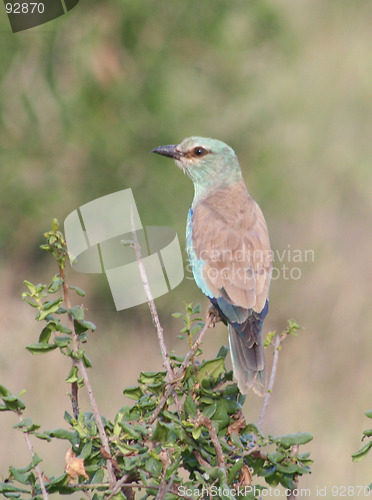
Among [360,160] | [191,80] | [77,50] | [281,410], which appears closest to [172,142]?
[191,80]

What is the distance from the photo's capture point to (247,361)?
261cm

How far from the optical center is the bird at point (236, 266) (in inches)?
106

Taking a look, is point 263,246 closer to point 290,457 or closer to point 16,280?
point 290,457

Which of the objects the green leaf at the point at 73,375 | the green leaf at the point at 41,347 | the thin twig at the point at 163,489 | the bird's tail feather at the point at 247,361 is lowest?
the bird's tail feather at the point at 247,361

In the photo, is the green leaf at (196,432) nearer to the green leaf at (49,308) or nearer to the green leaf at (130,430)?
the green leaf at (130,430)

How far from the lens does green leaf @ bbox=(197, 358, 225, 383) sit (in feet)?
6.78

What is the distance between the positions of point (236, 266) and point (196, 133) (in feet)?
6.91

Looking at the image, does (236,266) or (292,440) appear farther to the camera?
(236,266)

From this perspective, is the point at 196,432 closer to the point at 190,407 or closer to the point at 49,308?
the point at 190,407

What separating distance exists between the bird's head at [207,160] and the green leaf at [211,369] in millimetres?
1863

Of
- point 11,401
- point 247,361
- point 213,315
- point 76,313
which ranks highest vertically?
point 76,313

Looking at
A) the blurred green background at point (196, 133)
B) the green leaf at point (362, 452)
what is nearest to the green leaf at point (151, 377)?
the green leaf at point (362, 452)

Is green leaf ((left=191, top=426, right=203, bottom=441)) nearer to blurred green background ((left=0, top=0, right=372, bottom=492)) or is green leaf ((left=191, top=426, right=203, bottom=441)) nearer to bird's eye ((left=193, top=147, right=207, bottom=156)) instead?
bird's eye ((left=193, top=147, right=207, bottom=156))

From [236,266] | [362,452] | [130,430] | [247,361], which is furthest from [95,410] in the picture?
[236,266]
